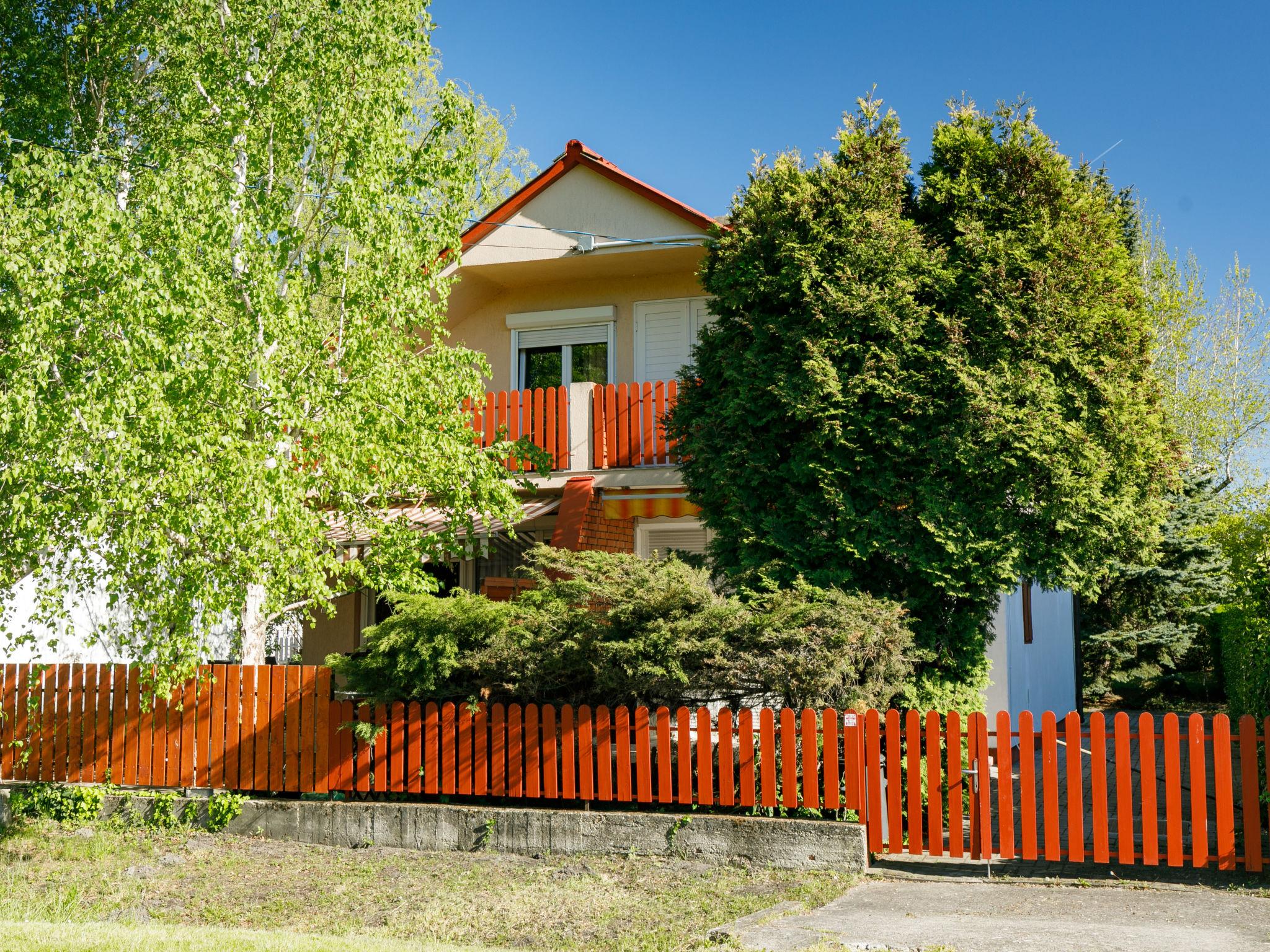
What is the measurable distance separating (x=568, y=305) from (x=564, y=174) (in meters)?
2.09

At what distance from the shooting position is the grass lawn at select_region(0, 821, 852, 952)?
7109mm

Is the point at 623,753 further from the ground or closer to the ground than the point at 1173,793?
further from the ground

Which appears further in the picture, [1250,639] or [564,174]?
[564,174]

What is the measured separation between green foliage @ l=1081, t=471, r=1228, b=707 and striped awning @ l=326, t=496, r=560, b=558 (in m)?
14.0

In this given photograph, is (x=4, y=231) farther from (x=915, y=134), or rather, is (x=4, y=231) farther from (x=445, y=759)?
(x=915, y=134)

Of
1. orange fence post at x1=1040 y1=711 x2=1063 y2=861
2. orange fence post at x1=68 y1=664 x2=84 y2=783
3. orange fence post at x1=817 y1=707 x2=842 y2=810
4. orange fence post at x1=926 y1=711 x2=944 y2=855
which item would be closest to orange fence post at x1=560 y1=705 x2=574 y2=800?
orange fence post at x1=817 y1=707 x2=842 y2=810

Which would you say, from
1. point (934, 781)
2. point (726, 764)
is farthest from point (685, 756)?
point (934, 781)

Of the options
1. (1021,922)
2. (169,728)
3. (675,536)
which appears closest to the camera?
(1021,922)

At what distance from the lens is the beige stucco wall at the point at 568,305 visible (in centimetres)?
1669

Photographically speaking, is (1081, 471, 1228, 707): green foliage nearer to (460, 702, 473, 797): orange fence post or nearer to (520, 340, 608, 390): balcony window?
(520, 340, 608, 390): balcony window

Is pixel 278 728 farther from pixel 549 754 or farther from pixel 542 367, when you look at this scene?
pixel 542 367

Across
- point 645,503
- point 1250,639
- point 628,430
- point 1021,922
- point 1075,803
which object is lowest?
point 1021,922

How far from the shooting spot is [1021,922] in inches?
281

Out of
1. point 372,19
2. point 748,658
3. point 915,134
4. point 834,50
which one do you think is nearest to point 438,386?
point 372,19
